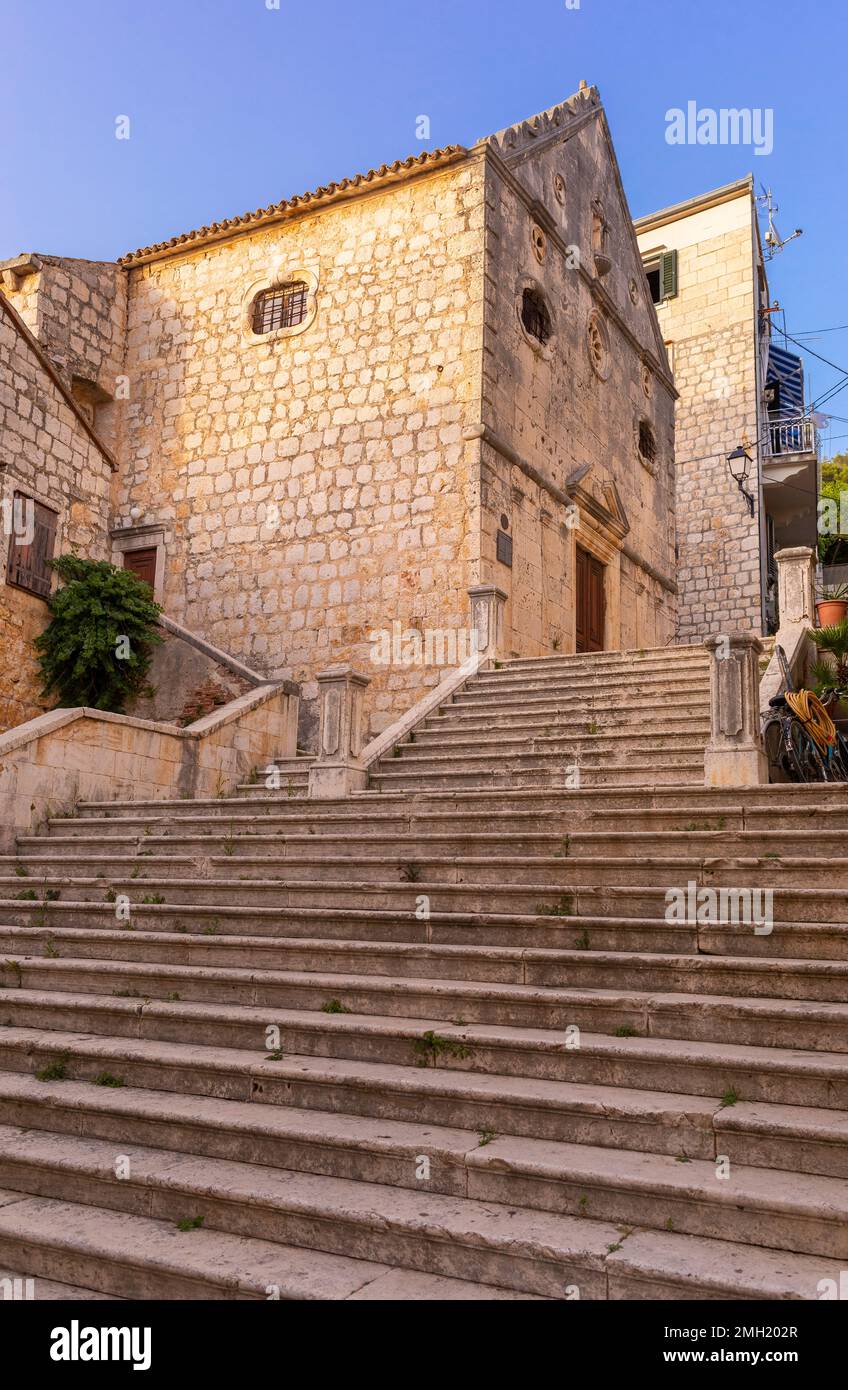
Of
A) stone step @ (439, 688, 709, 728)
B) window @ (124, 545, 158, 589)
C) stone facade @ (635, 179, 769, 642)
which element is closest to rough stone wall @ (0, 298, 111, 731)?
window @ (124, 545, 158, 589)

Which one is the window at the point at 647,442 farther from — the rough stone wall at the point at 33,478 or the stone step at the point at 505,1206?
the stone step at the point at 505,1206

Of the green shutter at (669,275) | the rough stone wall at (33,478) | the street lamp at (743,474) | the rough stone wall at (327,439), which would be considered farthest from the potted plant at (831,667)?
the green shutter at (669,275)

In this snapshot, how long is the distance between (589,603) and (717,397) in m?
9.88

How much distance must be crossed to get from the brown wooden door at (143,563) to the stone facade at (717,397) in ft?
40.1

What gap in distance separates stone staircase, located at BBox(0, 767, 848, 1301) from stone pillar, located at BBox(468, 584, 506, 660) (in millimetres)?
5549

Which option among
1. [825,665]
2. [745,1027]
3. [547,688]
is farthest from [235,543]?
[745,1027]

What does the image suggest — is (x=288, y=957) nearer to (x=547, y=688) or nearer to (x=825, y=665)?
(x=547, y=688)

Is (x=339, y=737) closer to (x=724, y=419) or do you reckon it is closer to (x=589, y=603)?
(x=589, y=603)

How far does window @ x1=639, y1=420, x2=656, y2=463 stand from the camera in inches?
803

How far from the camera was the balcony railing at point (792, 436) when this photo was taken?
23500 mm

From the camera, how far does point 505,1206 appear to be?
3.62m

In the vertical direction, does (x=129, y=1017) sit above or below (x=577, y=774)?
below

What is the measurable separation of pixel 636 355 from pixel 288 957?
17466 mm

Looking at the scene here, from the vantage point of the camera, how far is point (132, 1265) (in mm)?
3518
